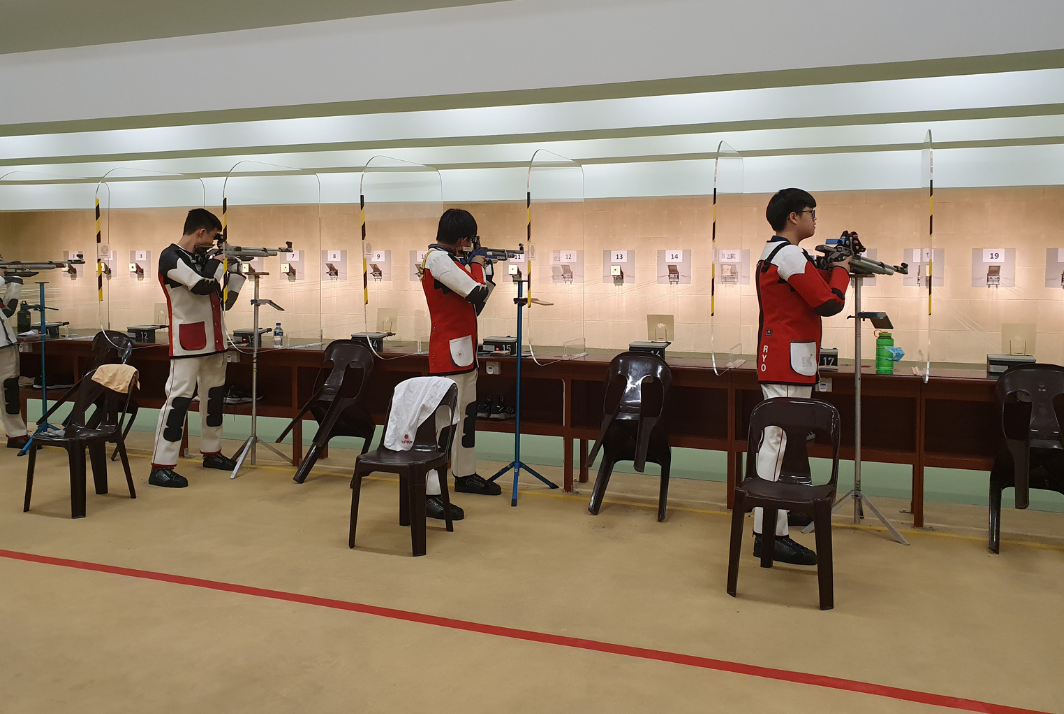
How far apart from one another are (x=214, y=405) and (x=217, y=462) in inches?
14.8

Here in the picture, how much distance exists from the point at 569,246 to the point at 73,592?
123 inches

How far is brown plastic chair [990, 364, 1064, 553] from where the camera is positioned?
344cm

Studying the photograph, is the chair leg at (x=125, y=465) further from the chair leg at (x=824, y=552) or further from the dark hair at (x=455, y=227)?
the chair leg at (x=824, y=552)

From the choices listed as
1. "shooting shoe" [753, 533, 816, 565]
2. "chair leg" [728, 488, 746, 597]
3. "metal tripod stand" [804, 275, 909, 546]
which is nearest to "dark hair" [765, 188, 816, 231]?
"metal tripod stand" [804, 275, 909, 546]

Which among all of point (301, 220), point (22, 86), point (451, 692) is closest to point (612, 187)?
point (301, 220)

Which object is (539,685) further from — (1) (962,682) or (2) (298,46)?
(2) (298,46)

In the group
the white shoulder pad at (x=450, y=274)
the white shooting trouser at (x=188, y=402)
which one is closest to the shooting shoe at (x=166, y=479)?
the white shooting trouser at (x=188, y=402)

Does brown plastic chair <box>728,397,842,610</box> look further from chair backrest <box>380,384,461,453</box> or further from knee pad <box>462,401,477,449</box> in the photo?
knee pad <box>462,401,477,449</box>

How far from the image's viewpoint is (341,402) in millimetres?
4707

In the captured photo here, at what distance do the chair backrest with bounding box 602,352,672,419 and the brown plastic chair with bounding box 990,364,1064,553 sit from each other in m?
1.55

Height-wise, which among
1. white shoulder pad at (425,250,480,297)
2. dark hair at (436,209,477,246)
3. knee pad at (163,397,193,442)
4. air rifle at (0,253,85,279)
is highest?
dark hair at (436,209,477,246)

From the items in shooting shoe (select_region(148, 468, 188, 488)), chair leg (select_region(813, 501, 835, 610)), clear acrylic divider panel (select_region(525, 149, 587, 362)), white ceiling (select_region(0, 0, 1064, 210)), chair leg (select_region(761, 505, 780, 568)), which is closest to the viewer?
chair leg (select_region(813, 501, 835, 610))

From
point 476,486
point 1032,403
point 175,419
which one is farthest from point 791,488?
point 175,419

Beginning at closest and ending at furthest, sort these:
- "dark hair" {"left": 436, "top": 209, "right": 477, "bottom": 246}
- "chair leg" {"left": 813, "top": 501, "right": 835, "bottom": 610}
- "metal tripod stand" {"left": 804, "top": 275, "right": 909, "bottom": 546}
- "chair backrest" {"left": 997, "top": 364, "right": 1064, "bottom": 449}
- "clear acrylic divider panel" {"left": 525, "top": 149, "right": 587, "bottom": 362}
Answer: "chair leg" {"left": 813, "top": 501, "right": 835, "bottom": 610} → "chair backrest" {"left": 997, "top": 364, "right": 1064, "bottom": 449} → "metal tripod stand" {"left": 804, "top": 275, "right": 909, "bottom": 546} → "dark hair" {"left": 436, "top": 209, "right": 477, "bottom": 246} → "clear acrylic divider panel" {"left": 525, "top": 149, "right": 587, "bottom": 362}
